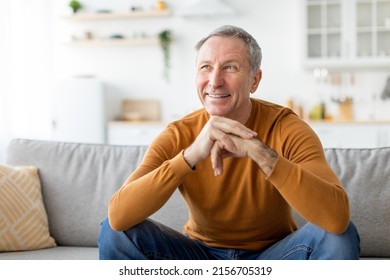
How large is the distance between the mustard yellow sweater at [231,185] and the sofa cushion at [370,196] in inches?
15.2

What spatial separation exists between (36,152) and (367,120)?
13.4ft

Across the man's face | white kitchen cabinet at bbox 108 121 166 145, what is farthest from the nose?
white kitchen cabinet at bbox 108 121 166 145

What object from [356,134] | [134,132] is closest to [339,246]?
[356,134]

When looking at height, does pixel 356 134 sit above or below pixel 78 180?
below

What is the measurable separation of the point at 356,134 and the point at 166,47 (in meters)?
2.22

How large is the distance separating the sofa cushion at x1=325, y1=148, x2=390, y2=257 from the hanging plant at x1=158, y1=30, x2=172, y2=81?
4.14 meters

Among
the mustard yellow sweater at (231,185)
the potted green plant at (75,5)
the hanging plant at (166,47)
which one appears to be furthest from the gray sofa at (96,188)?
the potted green plant at (75,5)

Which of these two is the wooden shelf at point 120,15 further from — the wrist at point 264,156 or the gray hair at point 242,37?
the wrist at point 264,156

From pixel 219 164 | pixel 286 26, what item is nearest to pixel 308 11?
pixel 286 26

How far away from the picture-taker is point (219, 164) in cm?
177

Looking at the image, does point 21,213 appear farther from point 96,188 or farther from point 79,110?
point 79,110

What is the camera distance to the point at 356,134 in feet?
18.1

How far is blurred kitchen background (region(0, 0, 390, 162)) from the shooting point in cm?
579

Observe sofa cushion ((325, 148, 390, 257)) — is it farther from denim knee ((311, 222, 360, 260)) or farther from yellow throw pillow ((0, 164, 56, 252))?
yellow throw pillow ((0, 164, 56, 252))
